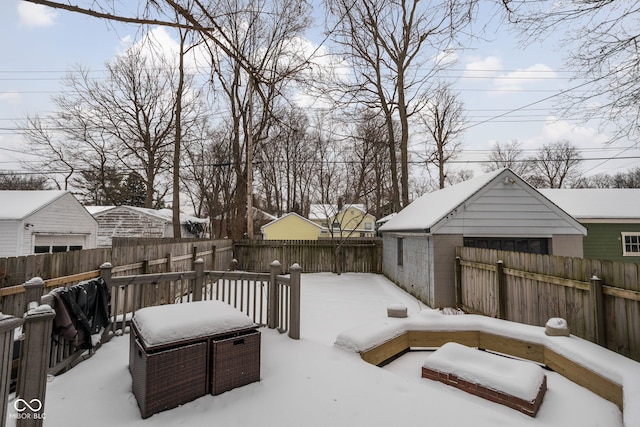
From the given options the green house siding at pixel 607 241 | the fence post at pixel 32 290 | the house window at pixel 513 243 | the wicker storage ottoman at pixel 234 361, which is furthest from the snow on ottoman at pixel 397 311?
the green house siding at pixel 607 241

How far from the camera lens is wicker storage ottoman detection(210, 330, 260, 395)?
108 inches

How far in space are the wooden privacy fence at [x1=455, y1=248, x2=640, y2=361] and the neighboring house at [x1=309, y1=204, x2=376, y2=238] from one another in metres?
6.81

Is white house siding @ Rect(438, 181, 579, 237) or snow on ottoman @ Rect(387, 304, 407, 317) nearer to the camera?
snow on ottoman @ Rect(387, 304, 407, 317)

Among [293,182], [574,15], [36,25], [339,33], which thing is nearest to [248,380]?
[339,33]

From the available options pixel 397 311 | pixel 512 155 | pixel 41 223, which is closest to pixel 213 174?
pixel 41 223

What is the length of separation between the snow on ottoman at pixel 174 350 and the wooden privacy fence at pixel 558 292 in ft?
14.2

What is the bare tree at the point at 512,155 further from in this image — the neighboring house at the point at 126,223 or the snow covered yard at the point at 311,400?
the snow covered yard at the point at 311,400

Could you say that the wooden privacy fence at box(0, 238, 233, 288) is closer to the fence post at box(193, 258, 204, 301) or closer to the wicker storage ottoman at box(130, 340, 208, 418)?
the fence post at box(193, 258, 204, 301)

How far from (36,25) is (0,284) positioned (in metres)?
2.85

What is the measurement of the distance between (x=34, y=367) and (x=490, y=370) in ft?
13.1

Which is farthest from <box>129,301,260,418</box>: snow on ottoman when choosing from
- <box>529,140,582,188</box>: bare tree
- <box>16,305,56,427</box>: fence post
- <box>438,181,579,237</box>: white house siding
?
<box>529,140,582,188</box>: bare tree

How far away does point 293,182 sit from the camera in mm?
31266

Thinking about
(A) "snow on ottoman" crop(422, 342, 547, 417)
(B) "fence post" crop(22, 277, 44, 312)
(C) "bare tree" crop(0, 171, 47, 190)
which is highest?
(C) "bare tree" crop(0, 171, 47, 190)

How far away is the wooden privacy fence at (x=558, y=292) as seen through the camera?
362 cm
